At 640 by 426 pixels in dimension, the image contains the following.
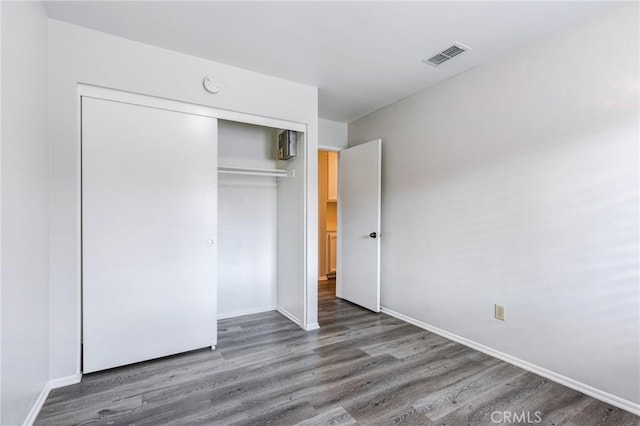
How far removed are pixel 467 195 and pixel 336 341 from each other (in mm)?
1779

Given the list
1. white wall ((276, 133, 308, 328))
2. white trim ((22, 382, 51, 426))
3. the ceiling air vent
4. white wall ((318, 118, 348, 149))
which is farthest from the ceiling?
white trim ((22, 382, 51, 426))

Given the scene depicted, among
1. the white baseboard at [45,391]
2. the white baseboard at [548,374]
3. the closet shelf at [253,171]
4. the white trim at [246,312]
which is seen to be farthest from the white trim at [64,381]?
the white baseboard at [548,374]

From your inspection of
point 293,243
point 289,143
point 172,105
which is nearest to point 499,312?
point 293,243

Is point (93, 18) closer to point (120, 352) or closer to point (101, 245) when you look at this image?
point (101, 245)

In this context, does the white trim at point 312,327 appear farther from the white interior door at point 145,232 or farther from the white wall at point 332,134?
the white wall at point 332,134

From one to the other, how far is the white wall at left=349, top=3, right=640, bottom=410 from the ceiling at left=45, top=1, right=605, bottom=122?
0.28m

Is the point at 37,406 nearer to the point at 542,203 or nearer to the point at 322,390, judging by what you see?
the point at 322,390

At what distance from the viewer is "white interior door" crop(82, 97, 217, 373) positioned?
85.4 inches

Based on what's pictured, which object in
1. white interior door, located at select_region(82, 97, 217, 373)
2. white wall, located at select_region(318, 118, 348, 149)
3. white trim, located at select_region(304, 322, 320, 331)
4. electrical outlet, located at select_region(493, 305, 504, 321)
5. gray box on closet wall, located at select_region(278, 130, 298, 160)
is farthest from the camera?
white wall, located at select_region(318, 118, 348, 149)

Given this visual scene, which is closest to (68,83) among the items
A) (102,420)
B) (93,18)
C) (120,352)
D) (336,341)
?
(93,18)

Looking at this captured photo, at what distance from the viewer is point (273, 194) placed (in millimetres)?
3693

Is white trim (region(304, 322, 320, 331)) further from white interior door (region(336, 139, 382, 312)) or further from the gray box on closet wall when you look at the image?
the gray box on closet wall

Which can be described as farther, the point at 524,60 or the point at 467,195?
the point at 467,195

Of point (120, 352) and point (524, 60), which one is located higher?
point (524, 60)
